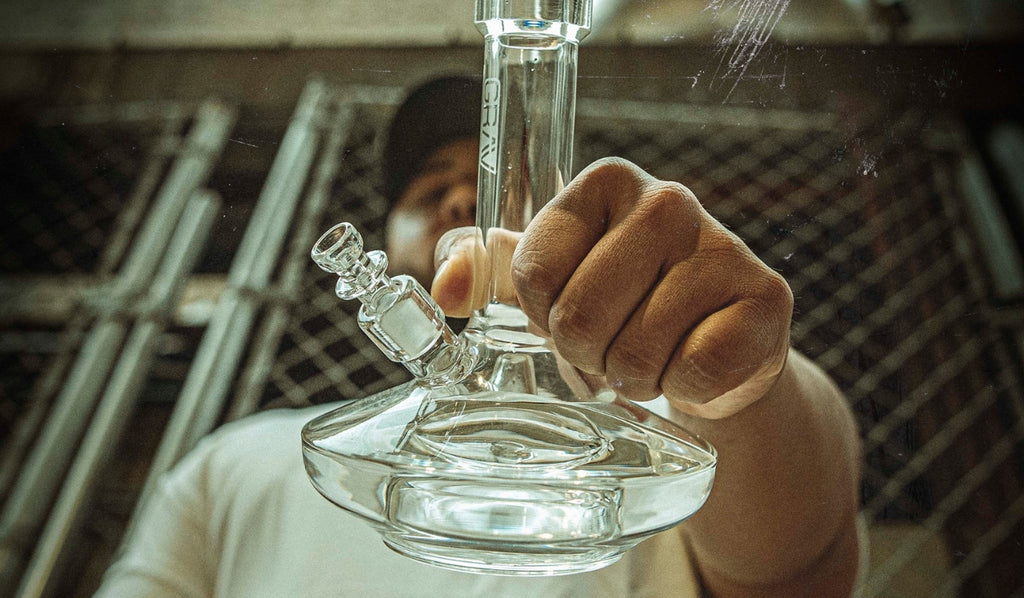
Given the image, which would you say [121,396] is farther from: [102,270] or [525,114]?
[525,114]

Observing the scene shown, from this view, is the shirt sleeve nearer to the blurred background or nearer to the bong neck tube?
the blurred background

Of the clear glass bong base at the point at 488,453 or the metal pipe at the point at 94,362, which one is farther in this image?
the metal pipe at the point at 94,362

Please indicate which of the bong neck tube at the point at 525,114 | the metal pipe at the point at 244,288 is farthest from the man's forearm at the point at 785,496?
the metal pipe at the point at 244,288

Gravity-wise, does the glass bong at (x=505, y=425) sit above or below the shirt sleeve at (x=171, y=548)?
above

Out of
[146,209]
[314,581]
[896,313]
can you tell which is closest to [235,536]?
[314,581]

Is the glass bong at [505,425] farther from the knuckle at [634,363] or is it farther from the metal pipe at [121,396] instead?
the metal pipe at [121,396]

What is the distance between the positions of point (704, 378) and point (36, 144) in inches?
15.5

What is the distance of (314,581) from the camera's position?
38 cm

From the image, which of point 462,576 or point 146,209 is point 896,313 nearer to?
point 462,576

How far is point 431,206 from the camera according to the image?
367 mm

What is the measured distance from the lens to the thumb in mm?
266

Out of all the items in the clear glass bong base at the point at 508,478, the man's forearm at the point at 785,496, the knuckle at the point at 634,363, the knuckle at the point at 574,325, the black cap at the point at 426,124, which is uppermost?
the black cap at the point at 426,124

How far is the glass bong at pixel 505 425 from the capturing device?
0.70 feet

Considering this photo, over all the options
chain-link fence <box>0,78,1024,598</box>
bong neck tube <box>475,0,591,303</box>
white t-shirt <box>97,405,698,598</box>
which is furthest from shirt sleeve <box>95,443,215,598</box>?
bong neck tube <box>475,0,591,303</box>
